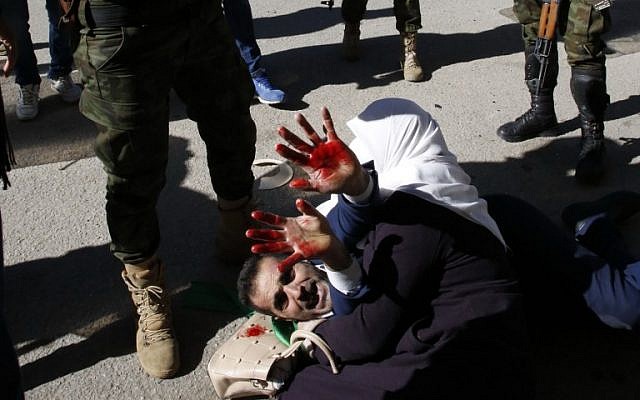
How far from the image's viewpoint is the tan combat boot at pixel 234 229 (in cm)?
265

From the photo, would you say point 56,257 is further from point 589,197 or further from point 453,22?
point 453,22

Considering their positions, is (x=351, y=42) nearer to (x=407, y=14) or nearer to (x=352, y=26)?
(x=352, y=26)

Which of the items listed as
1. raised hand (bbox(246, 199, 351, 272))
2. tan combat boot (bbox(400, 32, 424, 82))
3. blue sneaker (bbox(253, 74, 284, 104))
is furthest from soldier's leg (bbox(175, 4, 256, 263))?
tan combat boot (bbox(400, 32, 424, 82))

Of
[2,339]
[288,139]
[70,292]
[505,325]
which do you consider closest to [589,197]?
[505,325]

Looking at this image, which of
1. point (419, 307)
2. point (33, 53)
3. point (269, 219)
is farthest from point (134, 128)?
point (33, 53)

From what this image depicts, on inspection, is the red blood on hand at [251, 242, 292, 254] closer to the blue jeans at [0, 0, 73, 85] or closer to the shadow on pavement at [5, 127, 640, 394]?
the shadow on pavement at [5, 127, 640, 394]

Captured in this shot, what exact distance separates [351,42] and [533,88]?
140 cm

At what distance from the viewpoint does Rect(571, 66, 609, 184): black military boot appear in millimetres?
3078

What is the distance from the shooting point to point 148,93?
2.08 m

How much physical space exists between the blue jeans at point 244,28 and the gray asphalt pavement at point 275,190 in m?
0.25

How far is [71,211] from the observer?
3.15m

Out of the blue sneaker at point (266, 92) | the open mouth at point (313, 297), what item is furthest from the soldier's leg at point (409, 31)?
the open mouth at point (313, 297)

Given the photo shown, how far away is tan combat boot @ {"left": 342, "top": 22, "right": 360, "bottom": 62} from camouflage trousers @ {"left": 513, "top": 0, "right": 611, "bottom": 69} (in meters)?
1.35

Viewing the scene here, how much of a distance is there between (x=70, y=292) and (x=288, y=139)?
4.54 ft
